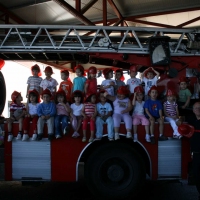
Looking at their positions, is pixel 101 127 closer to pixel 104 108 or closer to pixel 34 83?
pixel 104 108

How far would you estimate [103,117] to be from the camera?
5469mm

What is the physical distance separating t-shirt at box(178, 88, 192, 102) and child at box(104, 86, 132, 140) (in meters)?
1.23

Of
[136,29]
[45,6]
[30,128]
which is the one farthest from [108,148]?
[45,6]

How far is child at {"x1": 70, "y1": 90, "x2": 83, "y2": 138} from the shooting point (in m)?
5.36

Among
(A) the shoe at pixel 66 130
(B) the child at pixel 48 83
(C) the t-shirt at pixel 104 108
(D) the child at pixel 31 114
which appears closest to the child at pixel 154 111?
Answer: (C) the t-shirt at pixel 104 108

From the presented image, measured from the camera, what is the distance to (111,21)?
15.6 m

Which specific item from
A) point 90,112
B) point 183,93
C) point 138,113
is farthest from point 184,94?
point 90,112

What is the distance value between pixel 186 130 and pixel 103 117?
53.7 inches

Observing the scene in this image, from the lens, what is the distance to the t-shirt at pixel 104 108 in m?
5.68

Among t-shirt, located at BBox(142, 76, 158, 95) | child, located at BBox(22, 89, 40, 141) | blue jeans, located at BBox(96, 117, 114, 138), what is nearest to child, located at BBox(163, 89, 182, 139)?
t-shirt, located at BBox(142, 76, 158, 95)

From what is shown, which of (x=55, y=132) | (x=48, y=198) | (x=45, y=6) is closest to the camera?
(x=55, y=132)

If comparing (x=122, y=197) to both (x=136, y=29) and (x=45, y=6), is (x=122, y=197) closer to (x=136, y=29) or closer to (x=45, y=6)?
(x=136, y=29)

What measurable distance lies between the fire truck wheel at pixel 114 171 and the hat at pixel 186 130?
2.72 ft

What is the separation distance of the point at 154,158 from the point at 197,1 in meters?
10.3
